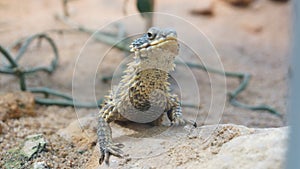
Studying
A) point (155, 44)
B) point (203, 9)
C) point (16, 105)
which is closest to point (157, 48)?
point (155, 44)

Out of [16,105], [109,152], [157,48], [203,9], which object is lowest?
[16,105]

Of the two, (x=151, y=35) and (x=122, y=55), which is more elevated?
(x=151, y=35)

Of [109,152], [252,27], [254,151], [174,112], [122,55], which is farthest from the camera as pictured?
[252,27]

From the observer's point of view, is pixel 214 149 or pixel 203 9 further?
pixel 203 9

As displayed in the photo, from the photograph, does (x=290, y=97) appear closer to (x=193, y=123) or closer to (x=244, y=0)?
(x=193, y=123)

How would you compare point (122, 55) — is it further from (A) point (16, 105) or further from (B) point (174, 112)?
(B) point (174, 112)

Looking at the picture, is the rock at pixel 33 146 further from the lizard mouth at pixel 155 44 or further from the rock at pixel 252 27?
the rock at pixel 252 27

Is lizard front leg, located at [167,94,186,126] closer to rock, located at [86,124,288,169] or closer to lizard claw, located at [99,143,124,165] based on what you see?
rock, located at [86,124,288,169]

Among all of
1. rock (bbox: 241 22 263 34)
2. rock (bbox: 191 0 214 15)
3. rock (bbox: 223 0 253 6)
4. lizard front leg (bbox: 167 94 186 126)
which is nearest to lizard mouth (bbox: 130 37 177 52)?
lizard front leg (bbox: 167 94 186 126)
